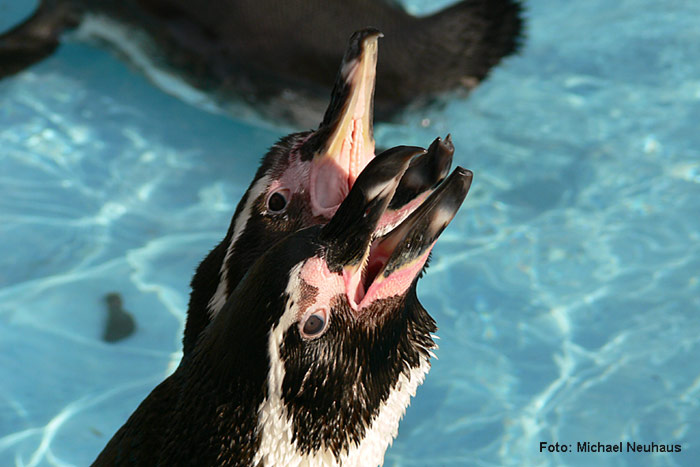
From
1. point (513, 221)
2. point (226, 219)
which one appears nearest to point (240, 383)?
point (226, 219)

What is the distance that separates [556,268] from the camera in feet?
10.2

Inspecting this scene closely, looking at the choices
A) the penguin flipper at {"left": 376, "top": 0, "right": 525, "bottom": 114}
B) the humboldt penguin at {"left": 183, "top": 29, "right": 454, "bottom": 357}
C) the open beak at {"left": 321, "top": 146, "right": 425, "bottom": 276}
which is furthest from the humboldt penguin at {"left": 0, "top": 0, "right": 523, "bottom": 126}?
the open beak at {"left": 321, "top": 146, "right": 425, "bottom": 276}

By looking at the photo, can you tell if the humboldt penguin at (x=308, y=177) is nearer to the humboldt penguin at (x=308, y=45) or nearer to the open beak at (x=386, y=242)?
the open beak at (x=386, y=242)

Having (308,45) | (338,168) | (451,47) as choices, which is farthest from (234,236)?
(451,47)

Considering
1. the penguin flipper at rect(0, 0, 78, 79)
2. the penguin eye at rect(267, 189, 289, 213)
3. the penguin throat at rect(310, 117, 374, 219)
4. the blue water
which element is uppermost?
the penguin flipper at rect(0, 0, 78, 79)

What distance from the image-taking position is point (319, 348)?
1.35 m

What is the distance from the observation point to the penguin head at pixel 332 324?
1.29 metres

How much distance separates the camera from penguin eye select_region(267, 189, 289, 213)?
5.18ft

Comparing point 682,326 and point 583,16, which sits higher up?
point 583,16

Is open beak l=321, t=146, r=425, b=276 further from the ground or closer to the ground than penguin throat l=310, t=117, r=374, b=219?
closer to the ground

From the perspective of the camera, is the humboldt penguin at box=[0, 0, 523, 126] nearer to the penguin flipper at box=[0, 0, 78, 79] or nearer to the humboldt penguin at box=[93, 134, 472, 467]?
the penguin flipper at box=[0, 0, 78, 79]

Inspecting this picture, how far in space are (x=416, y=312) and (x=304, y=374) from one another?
11.8 inches

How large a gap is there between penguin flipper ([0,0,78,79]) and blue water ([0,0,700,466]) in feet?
0.35

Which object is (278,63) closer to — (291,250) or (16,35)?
(16,35)
